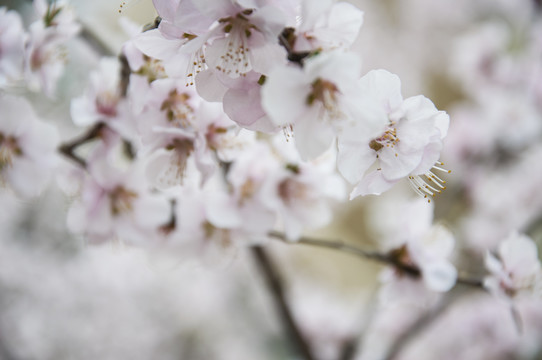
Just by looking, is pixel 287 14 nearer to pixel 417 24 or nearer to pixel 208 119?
pixel 208 119

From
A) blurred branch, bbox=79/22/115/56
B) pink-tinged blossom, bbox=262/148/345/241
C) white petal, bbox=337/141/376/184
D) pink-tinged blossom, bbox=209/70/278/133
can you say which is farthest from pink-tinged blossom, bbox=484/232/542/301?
blurred branch, bbox=79/22/115/56

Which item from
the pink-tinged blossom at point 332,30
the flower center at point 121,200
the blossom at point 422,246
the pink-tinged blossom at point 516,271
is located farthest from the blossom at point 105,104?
the pink-tinged blossom at point 516,271

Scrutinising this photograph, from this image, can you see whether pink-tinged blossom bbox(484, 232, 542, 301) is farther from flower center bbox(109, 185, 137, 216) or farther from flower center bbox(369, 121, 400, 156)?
flower center bbox(109, 185, 137, 216)

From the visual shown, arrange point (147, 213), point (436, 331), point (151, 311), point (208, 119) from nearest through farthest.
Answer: point (208, 119), point (147, 213), point (436, 331), point (151, 311)

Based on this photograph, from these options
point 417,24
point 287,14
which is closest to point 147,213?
point 287,14

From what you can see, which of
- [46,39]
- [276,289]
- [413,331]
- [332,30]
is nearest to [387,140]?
[332,30]

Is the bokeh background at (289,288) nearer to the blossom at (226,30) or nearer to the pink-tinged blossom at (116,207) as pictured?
the pink-tinged blossom at (116,207)
